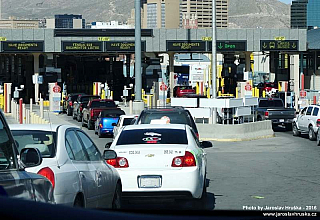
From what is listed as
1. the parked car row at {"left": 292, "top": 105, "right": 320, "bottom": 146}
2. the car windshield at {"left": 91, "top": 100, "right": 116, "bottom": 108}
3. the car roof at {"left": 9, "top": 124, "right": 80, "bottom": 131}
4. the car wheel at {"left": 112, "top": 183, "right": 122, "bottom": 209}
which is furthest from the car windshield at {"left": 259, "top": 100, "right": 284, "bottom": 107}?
the car roof at {"left": 9, "top": 124, "right": 80, "bottom": 131}

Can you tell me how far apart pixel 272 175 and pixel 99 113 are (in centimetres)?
1785

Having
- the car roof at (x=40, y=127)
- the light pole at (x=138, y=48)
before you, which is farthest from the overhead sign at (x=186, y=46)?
the car roof at (x=40, y=127)

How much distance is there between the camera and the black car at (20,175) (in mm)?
4859

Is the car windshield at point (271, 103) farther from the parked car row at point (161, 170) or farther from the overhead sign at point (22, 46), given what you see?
the overhead sign at point (22, 46)

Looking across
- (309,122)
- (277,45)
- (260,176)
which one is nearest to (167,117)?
(260,176)

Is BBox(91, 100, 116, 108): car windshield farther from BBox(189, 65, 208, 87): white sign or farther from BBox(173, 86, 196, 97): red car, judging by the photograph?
BBox(189, 65, 208, 87): white sign

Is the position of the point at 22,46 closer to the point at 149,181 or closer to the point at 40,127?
the point at 149,181

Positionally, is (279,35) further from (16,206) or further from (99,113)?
(16,206)

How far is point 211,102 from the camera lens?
101 feet

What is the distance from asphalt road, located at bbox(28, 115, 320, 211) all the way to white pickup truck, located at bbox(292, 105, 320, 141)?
53cm

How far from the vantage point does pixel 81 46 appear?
5594cm

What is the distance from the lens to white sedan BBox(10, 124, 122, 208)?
7.54m

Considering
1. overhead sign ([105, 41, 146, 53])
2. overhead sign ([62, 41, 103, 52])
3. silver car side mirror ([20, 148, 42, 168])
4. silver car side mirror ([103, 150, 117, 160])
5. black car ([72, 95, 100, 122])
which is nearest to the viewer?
silver car side mirror ([20, 148, 42, 168])

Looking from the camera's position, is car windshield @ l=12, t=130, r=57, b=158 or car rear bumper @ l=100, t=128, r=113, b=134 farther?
car rear bumper @ l=100, t=128, r=113, b=134
